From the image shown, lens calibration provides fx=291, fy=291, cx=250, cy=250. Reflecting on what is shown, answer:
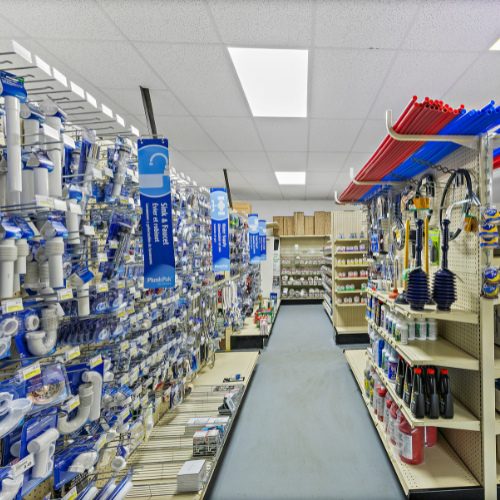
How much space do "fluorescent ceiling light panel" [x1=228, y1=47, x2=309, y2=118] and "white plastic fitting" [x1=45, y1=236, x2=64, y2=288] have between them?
2.05 meters

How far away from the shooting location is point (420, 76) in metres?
2.71

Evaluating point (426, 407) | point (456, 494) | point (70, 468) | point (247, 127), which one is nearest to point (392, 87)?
point (247, 127)

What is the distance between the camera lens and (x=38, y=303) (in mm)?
1346

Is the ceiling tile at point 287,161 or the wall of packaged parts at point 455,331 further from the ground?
the ceiling tile at point 287,161

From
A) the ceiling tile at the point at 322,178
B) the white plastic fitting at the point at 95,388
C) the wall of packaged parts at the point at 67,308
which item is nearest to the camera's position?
the wall of packaged parts at the point at 67,308

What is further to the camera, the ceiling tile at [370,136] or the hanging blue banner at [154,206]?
the ceiling tile at [370,136]

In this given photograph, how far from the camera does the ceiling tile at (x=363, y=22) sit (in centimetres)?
191

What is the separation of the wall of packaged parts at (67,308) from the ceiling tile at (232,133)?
192 centimetres

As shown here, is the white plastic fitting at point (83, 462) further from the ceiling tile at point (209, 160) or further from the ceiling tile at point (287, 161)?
the ceiling tile at point (287, 161)

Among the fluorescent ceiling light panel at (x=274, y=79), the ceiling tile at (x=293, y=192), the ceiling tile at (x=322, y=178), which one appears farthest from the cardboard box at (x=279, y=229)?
the fluorescent ceiling light panel at (x=274, y=79)

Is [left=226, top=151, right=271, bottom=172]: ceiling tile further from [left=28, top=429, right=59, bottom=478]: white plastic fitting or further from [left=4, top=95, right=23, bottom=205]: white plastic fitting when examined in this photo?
[left=28, top=429, right=59, bottom=478]: white plastic fitting

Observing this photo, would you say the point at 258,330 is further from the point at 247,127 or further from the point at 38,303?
the point at 38,303

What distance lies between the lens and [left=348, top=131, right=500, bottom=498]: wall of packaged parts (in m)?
1.87

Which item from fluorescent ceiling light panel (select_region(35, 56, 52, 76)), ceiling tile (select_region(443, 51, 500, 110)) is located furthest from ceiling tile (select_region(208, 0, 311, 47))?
ceiling tile (select_region(443, 51, 500, 110))
